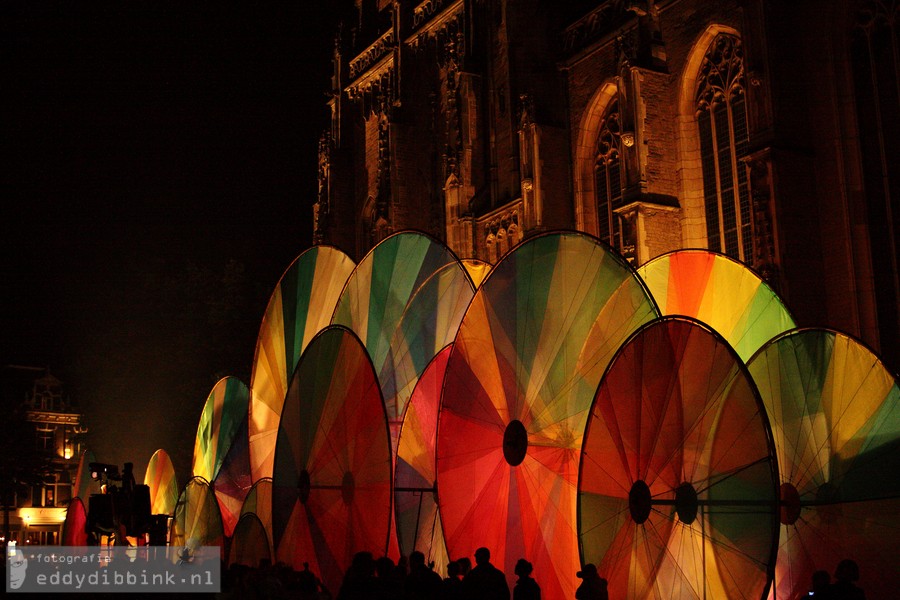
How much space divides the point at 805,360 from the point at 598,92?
50.6 feet

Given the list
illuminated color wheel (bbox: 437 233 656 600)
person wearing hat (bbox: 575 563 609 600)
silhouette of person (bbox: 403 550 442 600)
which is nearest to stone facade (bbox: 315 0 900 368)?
illuminated color wheel (bbox: 437 233 656 600)

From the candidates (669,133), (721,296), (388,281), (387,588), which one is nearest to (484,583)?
(387,588)

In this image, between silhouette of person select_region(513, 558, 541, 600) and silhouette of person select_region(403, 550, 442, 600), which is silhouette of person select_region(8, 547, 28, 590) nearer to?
silhouette of person select_region(403, 550, 442, 600)

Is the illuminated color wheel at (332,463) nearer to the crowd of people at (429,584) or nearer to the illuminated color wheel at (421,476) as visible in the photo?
the illuminated color wheel at (421,476)

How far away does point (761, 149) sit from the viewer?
18.7 m

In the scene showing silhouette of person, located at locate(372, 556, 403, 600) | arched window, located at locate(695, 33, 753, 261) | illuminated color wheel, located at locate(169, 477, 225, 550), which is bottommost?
silhouette of person, located at locate(372, 556, 403, 600)

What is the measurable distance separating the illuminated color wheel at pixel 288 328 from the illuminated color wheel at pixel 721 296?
19.3 ft

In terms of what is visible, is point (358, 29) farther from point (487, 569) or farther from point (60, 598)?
point (487, 569)

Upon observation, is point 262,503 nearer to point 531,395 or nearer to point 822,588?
point 531,395

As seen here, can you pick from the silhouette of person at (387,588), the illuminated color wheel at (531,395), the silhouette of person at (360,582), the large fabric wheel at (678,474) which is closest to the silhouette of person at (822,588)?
the large fabric wheel at (678,474)

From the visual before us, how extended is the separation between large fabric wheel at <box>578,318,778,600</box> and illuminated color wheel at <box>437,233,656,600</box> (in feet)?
3.95

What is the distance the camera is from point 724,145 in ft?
73.9

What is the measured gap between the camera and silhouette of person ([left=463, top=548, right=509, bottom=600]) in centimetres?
888

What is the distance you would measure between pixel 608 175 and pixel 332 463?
47.4 feet
